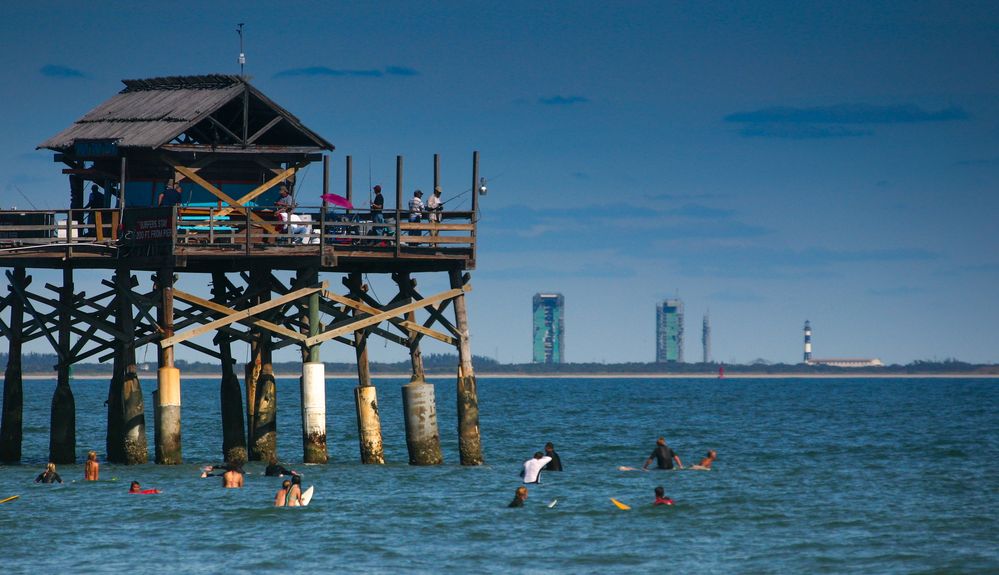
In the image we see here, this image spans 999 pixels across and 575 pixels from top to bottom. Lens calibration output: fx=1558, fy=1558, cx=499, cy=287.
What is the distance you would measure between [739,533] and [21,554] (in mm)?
14344

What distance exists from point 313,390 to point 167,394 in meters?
3.46

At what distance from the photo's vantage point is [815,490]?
136 feet

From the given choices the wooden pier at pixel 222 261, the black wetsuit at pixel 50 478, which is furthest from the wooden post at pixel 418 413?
the black wetsuit at pixel 50 478

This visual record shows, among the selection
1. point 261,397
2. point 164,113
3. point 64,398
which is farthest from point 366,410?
point 164,113

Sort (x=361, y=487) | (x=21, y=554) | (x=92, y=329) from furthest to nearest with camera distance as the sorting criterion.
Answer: (x=92, y=329) < (x=361, y=487) < (x=21, y=554)

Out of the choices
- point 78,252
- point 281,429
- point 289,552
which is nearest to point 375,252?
point 78,252

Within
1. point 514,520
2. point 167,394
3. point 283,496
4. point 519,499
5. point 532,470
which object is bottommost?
point 514,520

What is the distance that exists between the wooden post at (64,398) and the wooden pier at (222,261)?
0.05m

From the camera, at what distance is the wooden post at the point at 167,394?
36844mm

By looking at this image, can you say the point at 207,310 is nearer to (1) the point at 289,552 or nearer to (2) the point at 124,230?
(2) the point at 124,230

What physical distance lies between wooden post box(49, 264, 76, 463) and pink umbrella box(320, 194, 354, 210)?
23.5 feet

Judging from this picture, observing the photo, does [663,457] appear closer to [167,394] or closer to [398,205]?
[398,205]

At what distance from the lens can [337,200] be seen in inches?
1555

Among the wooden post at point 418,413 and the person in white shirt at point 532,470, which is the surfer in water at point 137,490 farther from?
the person in white shirt at point 532,470
